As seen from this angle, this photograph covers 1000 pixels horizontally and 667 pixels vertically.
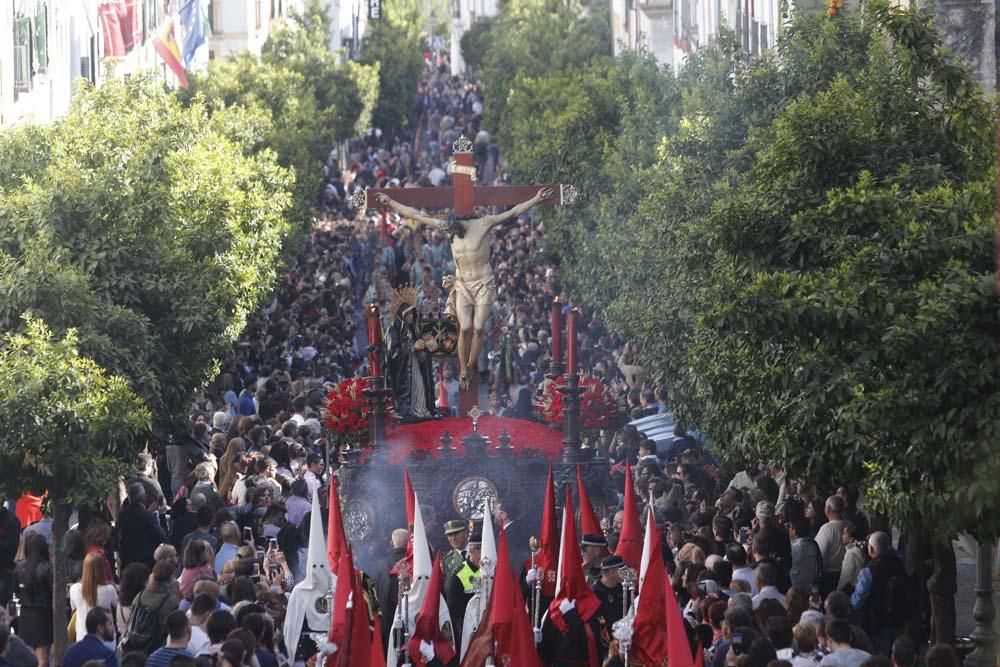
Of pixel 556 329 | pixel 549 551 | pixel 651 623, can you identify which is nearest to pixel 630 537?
pixel 549 551

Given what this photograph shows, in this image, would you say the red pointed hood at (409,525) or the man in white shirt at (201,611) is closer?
the man in white shirt at (201,611)

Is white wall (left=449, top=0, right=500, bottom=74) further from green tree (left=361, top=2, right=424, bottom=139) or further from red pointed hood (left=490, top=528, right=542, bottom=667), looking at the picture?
red pointed hood (left=490, top=528, right=542, bottom=667)

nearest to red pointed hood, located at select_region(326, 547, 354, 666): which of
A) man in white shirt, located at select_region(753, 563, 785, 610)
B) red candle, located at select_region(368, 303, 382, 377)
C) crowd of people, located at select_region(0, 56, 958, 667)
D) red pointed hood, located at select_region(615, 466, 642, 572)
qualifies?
crowd of people, located at select_region(0, 56, 958, 667)

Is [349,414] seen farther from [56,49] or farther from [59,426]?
[56,49]

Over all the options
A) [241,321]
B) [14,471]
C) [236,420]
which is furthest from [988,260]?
[241,321]

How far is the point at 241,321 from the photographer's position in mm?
29828

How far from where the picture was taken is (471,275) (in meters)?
23.5

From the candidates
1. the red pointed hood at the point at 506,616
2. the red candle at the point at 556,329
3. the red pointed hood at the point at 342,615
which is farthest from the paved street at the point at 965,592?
the red pointed hood at the point at 342,615

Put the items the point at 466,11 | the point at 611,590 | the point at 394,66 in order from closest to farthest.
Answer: the point at 611,590 < the point at 394,66 < the point at 466,11

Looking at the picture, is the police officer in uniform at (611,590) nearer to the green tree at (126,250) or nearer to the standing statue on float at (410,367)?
the green tree at (126,250)

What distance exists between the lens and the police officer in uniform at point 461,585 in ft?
55.2

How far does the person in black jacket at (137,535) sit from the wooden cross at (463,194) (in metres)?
4.97

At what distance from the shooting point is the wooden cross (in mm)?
23500

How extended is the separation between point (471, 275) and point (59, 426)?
620cm
